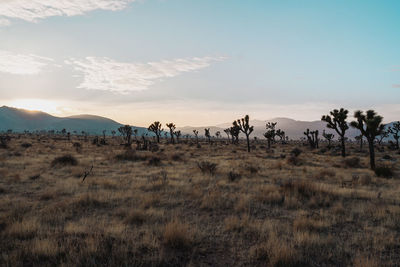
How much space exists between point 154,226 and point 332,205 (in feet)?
21.1

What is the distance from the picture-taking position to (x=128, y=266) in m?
4.20

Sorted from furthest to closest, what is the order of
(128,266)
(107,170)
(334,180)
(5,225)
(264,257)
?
(107,170)
(334,180)
(5,225)
(264,257)
(128,266)

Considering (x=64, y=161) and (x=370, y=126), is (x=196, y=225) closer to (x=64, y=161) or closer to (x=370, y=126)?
(x=64, y=161)

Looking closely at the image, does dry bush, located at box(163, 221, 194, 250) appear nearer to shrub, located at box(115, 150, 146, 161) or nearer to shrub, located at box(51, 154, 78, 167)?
shrub, located at box(51, 154, 78, 167)

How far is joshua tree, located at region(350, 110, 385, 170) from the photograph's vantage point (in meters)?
19.6

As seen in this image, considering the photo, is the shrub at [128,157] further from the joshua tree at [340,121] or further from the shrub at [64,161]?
the joshua tree at [340,121]

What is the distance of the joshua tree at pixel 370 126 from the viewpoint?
19552 millimetres

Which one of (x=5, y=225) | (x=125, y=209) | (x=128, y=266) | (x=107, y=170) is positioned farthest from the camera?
(x=107, y=170)

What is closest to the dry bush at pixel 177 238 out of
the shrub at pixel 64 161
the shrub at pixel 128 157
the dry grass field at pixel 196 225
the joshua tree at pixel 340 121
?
the dry grass field at pixel 196 225

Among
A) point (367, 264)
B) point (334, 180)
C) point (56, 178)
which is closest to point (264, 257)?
point (367, 264)

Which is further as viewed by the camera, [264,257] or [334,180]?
[334,180]

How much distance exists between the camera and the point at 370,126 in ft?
66.0

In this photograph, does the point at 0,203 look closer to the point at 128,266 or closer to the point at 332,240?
the point at 128,266

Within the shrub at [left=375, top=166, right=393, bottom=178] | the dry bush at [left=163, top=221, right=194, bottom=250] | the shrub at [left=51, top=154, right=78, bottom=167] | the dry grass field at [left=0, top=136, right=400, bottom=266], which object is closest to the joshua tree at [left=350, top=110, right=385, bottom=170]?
the shrub at [left=375, top=166, right=393, bottom=178]
